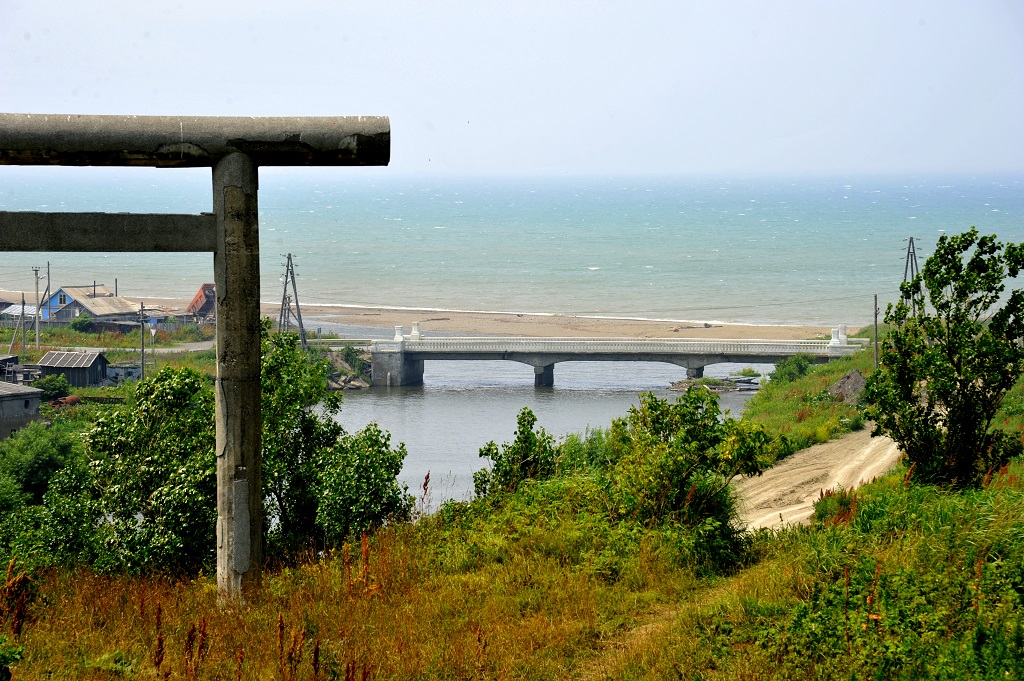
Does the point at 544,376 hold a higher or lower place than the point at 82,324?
lower

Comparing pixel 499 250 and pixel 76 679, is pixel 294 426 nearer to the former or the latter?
pixel 76 679

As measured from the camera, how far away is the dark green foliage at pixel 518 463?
951 cm

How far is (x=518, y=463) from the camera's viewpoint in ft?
31.3

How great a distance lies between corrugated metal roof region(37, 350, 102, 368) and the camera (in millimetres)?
38812

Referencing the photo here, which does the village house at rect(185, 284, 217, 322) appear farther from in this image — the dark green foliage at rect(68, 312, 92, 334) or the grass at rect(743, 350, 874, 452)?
the grass at rect(743, 350, 874, 452)

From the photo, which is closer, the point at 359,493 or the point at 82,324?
the point at 359,493

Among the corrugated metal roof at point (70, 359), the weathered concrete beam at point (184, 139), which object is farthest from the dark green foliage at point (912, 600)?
the corrugated metal roof at point (70, 359)

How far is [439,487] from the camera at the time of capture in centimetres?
2386

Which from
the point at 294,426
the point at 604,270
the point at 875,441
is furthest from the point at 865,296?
the point at 294,426

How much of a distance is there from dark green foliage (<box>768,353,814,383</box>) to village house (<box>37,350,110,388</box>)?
25309 mm

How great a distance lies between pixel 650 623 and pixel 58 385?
3460 centimetres

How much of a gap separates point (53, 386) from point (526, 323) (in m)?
35.4

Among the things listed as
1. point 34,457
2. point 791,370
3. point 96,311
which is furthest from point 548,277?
point 34,457

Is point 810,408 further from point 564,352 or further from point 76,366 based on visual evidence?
point 76,366
